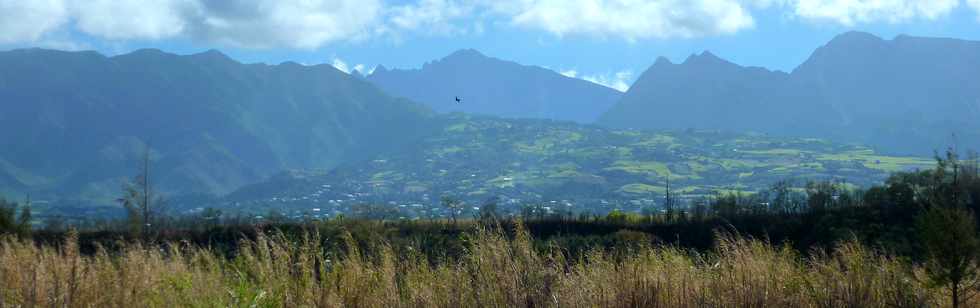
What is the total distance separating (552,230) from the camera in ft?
180

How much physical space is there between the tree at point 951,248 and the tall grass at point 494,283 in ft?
0.68

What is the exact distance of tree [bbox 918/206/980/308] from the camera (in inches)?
313

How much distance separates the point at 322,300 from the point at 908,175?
1907 inches

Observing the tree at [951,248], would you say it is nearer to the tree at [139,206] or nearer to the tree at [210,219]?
the tree at [139,206]

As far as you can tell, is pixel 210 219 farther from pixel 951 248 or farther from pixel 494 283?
pixel 951 248

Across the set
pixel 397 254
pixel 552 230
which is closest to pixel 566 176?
pixel 552 230

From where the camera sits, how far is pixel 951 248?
802 centimetres

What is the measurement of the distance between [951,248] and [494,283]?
4280 millimetres

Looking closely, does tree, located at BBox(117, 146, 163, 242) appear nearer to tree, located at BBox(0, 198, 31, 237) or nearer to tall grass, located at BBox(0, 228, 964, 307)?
tree, located at BBox(0, 198, 31, 237)

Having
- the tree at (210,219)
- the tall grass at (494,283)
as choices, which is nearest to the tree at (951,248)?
the tall grass at (494,283)

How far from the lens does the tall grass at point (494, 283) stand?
7.96 m

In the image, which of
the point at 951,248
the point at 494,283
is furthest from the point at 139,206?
the point at 951,248

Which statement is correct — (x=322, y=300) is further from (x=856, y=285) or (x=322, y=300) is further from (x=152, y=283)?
(x=856, y=285)

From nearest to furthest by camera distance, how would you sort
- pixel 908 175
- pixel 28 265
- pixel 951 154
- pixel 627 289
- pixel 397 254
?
pixel 627 289 < pixel 28 265 < pixel 397 254 < pixel 951 154 < pixel 908 175
